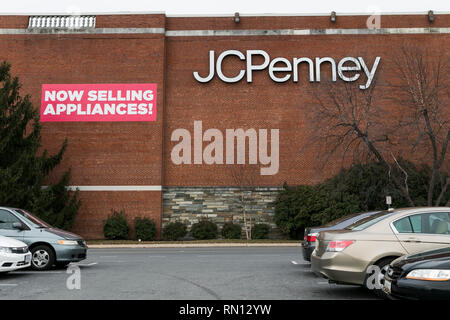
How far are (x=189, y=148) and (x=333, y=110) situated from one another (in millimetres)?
9164

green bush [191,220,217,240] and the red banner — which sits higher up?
the red banner

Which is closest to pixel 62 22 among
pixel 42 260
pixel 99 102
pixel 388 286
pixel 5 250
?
pixel 99 102

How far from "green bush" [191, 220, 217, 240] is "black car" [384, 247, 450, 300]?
2251cm

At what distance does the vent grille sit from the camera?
102 feet

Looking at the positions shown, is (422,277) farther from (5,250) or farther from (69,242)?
(69,242)

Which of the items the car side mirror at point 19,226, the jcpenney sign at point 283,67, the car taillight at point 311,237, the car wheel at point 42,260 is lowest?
the car wheel at point 42,260

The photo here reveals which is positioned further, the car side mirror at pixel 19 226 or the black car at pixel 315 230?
the car side mirror at pixel 19 226

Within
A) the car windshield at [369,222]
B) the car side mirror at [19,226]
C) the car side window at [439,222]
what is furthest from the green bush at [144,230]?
the car side window at [439,222]

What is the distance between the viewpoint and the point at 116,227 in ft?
92.8

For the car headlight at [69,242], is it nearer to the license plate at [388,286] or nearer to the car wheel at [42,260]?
the car wheel at [42,260]

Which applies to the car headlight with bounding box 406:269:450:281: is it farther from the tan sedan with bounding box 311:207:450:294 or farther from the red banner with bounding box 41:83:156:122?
the red banner with bounding box 41:83:156:122

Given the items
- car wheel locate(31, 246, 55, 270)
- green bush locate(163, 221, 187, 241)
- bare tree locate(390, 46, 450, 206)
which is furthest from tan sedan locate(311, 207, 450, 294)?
green bush locate(163, 221, 187, 241)

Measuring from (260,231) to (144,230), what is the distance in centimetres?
682

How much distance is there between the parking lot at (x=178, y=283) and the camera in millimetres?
8289
